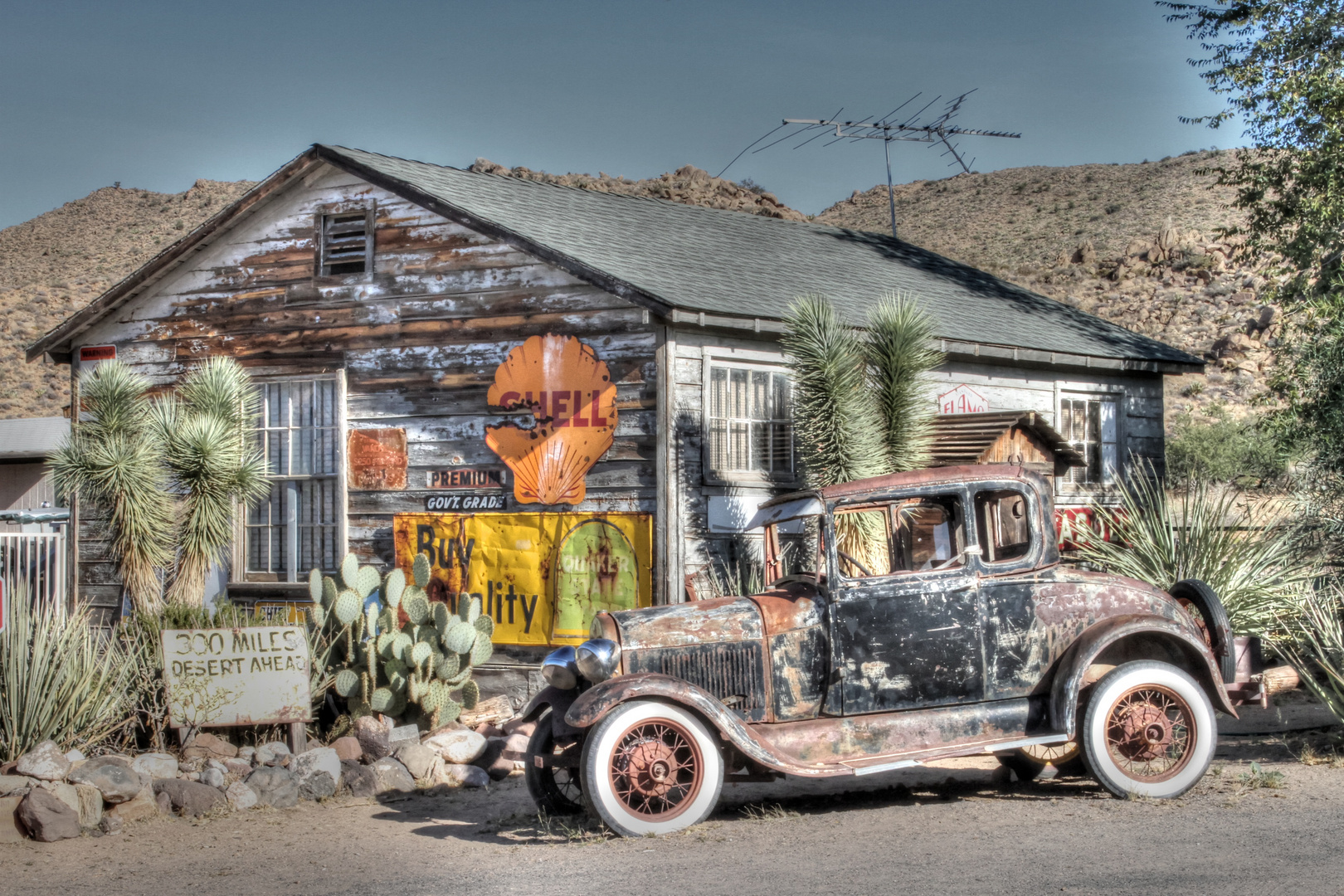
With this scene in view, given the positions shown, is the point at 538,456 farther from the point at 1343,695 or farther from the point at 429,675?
the point at 1343,695

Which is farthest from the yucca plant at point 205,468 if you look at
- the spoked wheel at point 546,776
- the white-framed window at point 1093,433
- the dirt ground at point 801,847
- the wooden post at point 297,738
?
the white-framed window at point 1093,433

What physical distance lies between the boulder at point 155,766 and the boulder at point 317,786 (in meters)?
0.84

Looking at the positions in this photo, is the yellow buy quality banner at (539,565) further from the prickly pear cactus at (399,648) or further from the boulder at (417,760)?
the boulder at (417,760)

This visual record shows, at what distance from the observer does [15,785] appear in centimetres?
725

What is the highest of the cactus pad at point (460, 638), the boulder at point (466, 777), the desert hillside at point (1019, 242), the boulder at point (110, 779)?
the desert hillside at point (1019, 242)

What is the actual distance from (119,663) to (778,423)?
20.5 ft

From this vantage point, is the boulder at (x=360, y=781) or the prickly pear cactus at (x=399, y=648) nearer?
the boulder at (x=360, y=781)

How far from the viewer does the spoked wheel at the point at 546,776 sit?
6957 mm

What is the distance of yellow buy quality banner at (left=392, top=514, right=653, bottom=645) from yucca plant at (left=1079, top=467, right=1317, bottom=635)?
12.9 feet

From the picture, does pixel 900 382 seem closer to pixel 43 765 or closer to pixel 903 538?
pixel 903 538

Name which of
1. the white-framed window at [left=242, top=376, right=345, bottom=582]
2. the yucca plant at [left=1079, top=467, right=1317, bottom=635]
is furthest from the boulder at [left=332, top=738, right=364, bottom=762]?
the yucca plant at [left=1079, top=467, right=1317, bottom=635]

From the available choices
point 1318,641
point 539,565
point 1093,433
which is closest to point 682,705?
point 1318,641

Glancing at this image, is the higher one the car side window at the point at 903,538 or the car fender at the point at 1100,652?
the car side window at the point at 903,538

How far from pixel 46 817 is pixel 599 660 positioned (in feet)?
10.5
